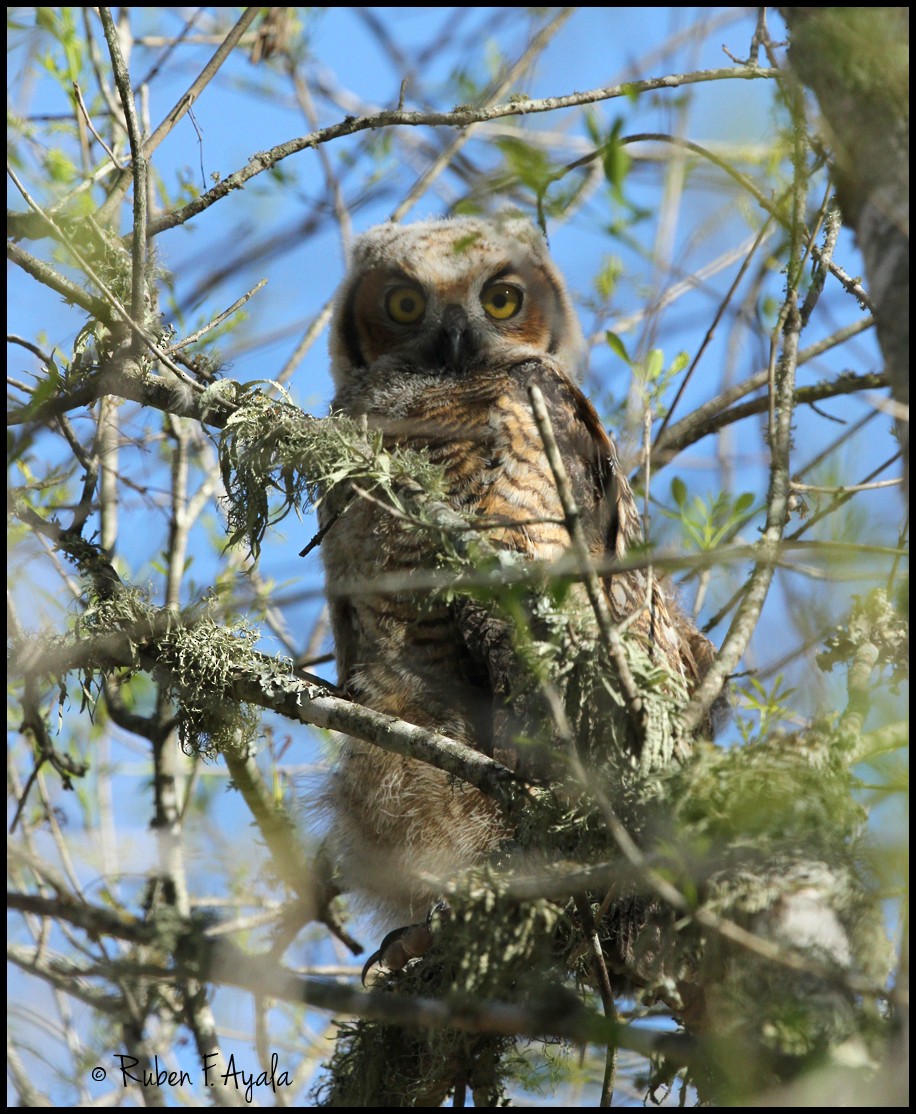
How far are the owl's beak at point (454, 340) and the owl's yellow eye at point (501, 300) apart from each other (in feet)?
0.57

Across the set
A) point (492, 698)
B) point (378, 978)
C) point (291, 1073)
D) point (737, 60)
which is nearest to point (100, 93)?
point (737, 60)

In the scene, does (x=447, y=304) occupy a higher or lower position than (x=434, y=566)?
higher

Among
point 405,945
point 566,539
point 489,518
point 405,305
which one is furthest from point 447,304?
point 405,945

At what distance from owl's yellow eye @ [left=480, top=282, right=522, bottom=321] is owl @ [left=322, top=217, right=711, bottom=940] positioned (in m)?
0.25

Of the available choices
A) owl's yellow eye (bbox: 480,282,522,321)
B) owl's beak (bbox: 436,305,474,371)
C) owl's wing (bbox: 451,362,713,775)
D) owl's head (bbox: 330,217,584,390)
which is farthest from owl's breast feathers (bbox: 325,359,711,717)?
owl's yellow eye (bbox: 480,282,522,321)

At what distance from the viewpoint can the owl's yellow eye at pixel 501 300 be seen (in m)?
4.16

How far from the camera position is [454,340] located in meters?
3.85

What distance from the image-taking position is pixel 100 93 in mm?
4422

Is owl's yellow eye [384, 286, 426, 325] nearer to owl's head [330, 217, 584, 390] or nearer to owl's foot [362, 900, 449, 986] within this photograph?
owl's head [330, 217, 584, 390]

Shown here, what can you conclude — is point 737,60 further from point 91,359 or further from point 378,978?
point 378,978

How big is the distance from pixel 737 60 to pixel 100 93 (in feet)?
9.54

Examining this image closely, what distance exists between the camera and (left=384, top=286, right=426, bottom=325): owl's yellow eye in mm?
4137

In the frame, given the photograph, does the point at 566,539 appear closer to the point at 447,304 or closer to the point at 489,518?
the point at 489,518

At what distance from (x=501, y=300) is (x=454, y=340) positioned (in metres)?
0.45
